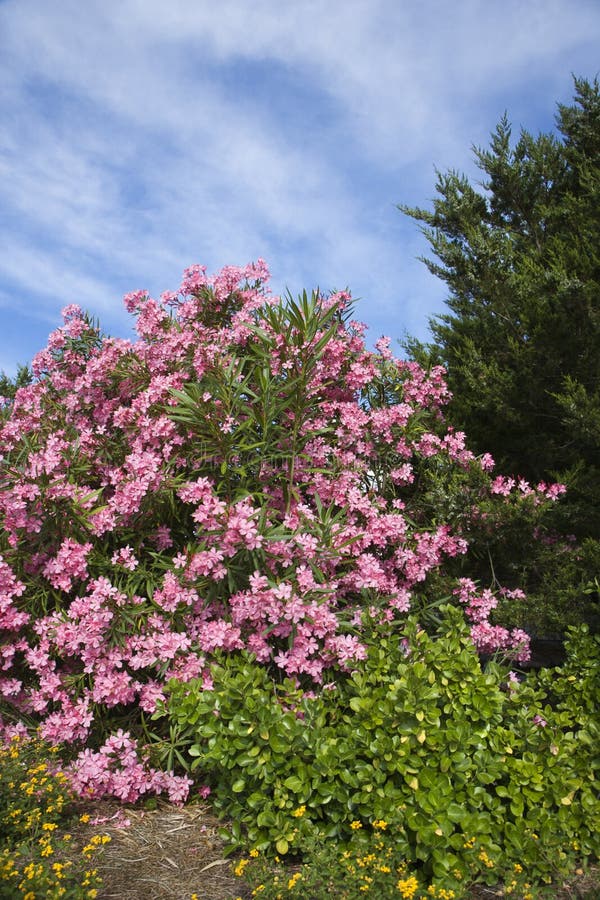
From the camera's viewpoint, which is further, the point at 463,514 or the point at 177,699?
the point at 463,514

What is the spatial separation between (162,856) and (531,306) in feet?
13.7

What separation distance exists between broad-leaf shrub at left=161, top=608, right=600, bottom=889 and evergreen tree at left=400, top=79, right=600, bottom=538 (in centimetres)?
214

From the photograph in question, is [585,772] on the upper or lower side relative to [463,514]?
lower

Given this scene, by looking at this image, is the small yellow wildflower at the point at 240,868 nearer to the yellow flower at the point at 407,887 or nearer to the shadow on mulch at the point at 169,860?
the shadow on mulch at the point at 169,860

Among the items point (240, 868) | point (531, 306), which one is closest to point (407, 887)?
point (240, 868)

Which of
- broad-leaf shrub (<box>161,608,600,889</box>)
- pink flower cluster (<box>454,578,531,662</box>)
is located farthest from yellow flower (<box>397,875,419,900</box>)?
pink flower cluster (<box>454,578,531,662</box>)

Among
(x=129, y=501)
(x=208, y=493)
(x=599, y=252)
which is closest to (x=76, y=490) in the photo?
(x=129, y=501)

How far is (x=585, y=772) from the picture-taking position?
3.25 m

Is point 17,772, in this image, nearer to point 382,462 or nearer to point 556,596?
point 382,462

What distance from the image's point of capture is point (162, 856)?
10.6ft

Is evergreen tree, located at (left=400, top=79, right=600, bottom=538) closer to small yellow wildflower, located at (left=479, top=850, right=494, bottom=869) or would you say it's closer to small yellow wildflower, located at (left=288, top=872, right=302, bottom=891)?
small yellow wildflower, located at (left=479, top=850, right=494, bottom=869)

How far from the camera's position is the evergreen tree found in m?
5.04

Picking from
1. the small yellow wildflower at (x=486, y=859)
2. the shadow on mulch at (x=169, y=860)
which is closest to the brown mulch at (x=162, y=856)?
the shadow on mulch at (x=169, y=860)

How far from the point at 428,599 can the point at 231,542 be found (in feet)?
5.93
